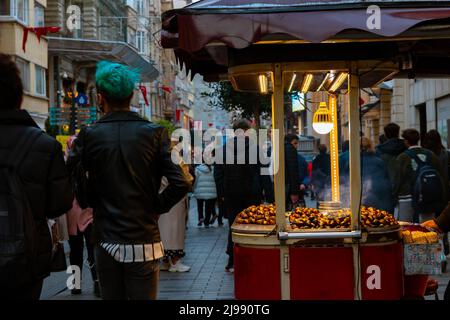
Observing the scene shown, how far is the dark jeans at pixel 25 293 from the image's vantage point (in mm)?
3431

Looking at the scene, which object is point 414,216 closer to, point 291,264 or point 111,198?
point 291,264

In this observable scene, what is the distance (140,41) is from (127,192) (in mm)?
55079

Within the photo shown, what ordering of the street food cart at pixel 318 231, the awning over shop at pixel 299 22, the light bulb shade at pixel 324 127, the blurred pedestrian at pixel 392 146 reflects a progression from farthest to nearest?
the blurred pedestrian at pixel 392 146
the light bulb shade at pixel 324 127
the street food cart at pixel 318 231
the awning over shop at pixel 299 22

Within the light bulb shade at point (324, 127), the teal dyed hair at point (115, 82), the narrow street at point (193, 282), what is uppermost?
the teal dyed hair at point (115, 82)

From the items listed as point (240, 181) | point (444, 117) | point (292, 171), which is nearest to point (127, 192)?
point (240, 181)

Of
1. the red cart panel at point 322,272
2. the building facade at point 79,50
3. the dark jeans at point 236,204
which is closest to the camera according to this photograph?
the red cart panel at point 322,272

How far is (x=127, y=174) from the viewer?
13.0ft

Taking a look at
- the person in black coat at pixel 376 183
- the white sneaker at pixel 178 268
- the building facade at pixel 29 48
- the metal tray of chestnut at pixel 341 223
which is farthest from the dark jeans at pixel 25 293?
the building facade at pixel 29 48

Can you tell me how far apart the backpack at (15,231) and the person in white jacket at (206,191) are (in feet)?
40.7

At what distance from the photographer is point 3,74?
11.9 feet

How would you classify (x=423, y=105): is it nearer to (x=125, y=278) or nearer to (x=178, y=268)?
(x=178, y=268)

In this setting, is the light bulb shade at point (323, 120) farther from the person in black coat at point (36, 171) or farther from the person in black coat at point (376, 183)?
the person in black coat at point (36, 171)

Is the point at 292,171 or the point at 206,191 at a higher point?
the point at 292,171
